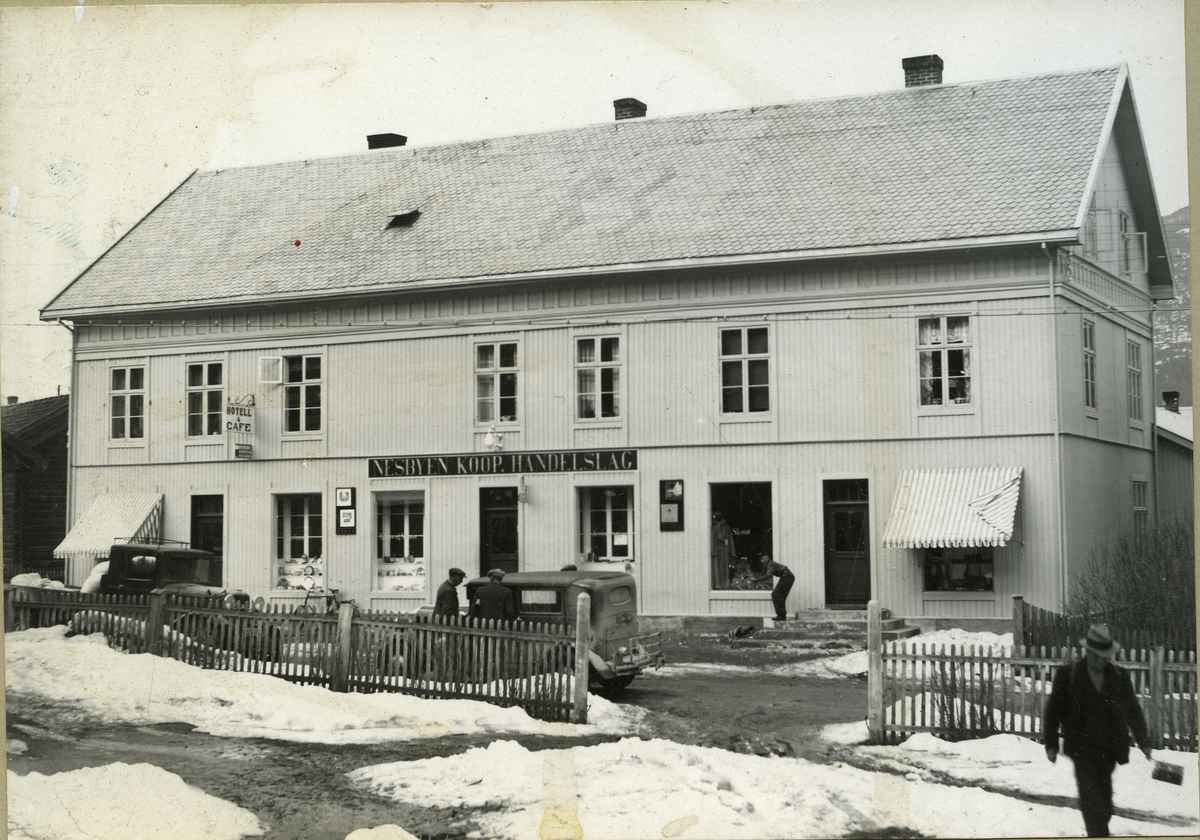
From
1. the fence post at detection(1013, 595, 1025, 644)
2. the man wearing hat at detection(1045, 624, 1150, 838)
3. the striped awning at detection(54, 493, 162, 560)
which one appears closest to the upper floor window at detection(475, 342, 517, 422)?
the striped awning at detection(54, 493, 162, 560)

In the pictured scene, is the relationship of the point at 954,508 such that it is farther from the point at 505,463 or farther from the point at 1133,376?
the point at 505,463

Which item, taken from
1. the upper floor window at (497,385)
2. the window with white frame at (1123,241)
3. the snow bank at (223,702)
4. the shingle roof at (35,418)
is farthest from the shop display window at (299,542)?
the window with white frame at (1123,241)

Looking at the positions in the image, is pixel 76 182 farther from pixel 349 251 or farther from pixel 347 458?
pixel 347 458

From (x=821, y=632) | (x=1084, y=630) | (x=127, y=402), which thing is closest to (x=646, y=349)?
(x=821, y=632)

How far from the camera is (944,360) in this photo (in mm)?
8852

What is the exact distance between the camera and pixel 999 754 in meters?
8.29

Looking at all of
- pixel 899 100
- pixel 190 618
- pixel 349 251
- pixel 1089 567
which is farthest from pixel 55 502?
pixel 1089 567

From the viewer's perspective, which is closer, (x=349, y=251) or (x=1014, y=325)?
(x=1014, y=325)

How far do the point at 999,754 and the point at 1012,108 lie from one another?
5427mm

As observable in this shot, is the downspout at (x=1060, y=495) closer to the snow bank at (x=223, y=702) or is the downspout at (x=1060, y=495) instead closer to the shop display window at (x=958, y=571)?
the shop display window at (x=958, y=571)

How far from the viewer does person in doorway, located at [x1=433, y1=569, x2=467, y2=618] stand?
9250mm

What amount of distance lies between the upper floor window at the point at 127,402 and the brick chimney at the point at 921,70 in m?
7.31

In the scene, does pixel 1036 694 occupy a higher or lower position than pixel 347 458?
lower

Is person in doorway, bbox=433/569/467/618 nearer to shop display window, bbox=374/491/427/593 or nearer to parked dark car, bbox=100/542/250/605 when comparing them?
shop display window, bbox=374/491/427/593
